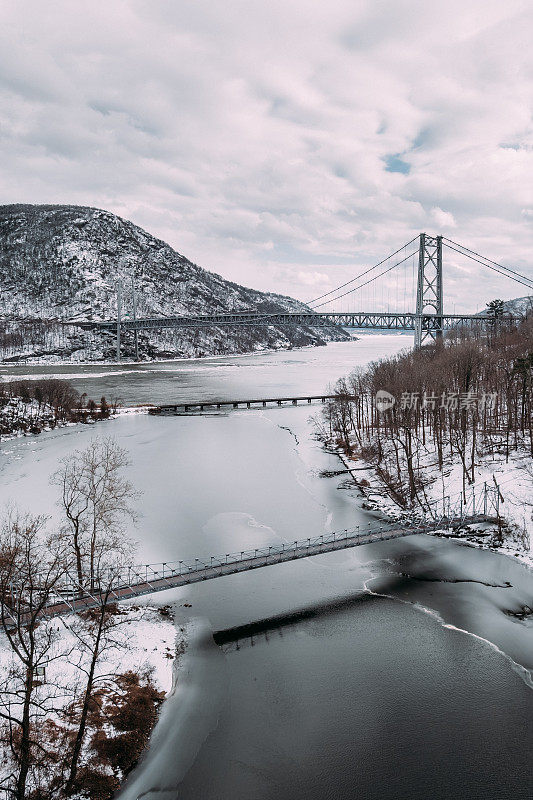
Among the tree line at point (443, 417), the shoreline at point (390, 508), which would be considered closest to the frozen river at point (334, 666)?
the shoreline at point (390, 508)

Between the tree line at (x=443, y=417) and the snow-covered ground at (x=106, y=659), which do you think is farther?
the tree line at (x=443, y=417)

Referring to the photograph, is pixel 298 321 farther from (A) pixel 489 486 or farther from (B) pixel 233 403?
(A) pixel 489 486

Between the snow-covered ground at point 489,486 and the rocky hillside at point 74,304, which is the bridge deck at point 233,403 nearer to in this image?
the snow-covered ground at point 489,486

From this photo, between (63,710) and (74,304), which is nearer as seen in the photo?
(63,710)

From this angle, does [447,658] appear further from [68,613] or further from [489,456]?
[489,456]

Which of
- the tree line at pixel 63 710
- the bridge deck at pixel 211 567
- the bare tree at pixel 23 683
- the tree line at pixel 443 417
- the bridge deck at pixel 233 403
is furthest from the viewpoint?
the bridge deck at pixel 233 403

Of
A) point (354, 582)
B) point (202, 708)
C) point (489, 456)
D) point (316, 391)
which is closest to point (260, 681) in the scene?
point (202, 708)

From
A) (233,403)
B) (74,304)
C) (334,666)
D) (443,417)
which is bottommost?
(334,666)

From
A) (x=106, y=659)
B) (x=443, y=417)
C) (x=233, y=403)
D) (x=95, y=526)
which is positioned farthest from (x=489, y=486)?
(x=233, y=403)
